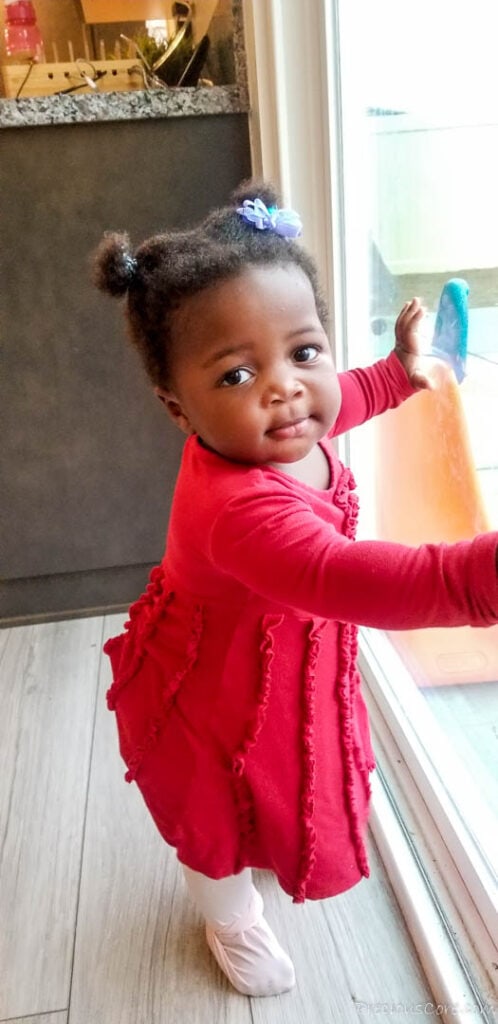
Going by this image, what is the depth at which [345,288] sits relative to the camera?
128 centimetres

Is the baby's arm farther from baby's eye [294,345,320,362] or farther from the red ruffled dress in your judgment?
baby's eye [294,345,320,362]

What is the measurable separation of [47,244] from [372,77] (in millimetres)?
612

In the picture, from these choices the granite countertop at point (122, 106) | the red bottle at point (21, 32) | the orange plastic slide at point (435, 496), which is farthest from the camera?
the red bottle at point (21, 32)

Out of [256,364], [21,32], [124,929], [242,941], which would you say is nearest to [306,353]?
[256,364]

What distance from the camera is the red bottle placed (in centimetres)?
155

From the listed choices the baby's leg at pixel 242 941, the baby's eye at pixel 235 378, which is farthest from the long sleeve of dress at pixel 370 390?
Result: the baby's leg at pixel 242 941

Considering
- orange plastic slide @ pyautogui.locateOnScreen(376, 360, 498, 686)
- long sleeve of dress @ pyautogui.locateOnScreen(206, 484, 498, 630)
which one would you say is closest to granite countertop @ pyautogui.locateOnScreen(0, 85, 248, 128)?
orange plastic slide @ pyautogui.locateOnScreen(376, 360, 498, 686)

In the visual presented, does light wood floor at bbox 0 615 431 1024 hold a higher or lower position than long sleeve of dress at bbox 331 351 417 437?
lower

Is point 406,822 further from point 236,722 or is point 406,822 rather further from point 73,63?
point 73,63

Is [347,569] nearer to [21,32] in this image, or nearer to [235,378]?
[235,378]

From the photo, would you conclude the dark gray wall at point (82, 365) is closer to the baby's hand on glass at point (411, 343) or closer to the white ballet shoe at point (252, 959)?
the baby's hand on glass at point (411, 343)

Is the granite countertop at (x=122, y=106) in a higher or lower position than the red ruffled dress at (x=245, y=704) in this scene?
higher

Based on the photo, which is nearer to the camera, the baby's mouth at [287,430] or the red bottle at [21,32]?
the baby's mouth at [287,430]

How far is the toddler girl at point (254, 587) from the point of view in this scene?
A: 0.54m
